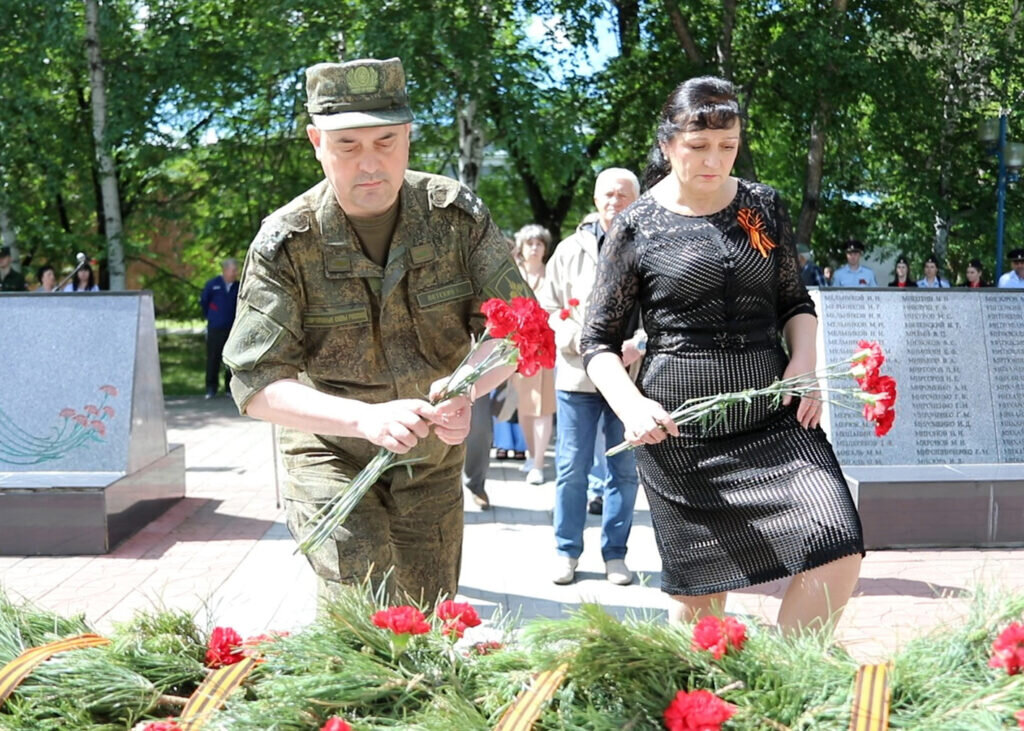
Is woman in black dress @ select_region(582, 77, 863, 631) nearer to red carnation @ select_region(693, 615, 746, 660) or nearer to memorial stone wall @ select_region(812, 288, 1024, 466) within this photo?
red carnation @ select_region(693, 615, 746, 660)

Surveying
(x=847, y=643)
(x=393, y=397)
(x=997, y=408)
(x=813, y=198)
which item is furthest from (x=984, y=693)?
(x=813, y=198)

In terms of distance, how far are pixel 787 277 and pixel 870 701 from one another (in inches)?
76.3

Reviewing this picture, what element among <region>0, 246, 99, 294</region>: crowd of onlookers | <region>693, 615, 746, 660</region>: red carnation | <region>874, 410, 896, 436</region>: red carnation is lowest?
<region>0, 246, 99, 294</region>: crowd of onlookers

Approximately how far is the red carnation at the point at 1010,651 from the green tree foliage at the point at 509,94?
1432 cm

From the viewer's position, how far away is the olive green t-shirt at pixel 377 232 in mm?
3182

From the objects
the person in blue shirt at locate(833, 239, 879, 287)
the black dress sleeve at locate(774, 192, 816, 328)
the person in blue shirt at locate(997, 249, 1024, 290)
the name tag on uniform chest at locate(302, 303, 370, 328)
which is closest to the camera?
the name tag on uniform chest at locate(302, 303, 370, 328)

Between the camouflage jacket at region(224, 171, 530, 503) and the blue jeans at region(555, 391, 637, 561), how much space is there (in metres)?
2.82

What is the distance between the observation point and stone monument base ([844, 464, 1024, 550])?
6.71 meters

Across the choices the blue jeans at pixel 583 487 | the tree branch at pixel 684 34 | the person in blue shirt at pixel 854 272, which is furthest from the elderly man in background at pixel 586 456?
the tree branch at pixel 684 34

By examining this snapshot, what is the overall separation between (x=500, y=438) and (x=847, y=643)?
849 centimetres

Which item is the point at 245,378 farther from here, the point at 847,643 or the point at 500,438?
the point at 500,438

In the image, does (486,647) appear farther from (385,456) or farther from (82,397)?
(82,397)

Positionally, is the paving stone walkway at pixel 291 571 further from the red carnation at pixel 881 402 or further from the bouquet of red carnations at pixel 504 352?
the bouquet of red carnations at pixel 504 352

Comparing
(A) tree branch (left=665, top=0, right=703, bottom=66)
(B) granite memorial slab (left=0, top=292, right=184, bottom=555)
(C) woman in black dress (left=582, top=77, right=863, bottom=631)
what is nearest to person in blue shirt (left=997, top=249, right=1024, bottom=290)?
(A) tree branch (left=665, top=0, right=703, bottom=66)
